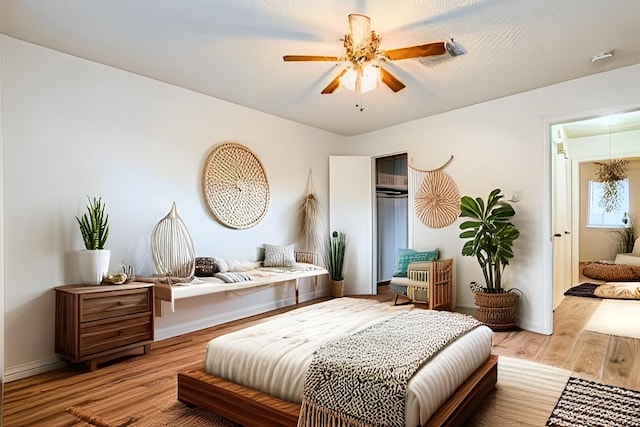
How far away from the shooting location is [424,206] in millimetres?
5301

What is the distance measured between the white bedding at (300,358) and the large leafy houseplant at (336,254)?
10.1 feet

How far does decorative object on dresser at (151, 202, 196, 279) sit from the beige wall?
28.1 ft

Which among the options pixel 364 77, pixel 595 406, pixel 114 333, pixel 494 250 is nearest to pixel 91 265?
pixel 114 333

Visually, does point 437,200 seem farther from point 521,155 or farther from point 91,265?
point 91,265

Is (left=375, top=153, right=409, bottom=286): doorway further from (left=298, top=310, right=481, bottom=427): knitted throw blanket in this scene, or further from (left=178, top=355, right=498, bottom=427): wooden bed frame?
(left=298, top=310, right=481, bottom=427): knitted throw blanket

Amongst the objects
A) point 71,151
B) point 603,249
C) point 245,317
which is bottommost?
point 245,317

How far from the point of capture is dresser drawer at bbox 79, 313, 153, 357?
2949mm

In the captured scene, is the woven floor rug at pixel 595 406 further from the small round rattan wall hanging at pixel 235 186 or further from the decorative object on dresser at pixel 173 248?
the small round rattan wall hanging at pixel 235 186

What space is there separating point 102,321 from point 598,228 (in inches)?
374

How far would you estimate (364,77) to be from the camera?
2971 millimetres

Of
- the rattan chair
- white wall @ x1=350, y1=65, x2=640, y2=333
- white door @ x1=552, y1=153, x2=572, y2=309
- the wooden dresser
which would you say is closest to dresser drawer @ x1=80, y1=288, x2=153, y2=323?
the wooden dresser

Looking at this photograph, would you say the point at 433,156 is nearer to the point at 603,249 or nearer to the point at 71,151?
the point at 71,151

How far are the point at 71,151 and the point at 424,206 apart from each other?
4.14 metres

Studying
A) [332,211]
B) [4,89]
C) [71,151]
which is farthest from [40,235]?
[332,211]
